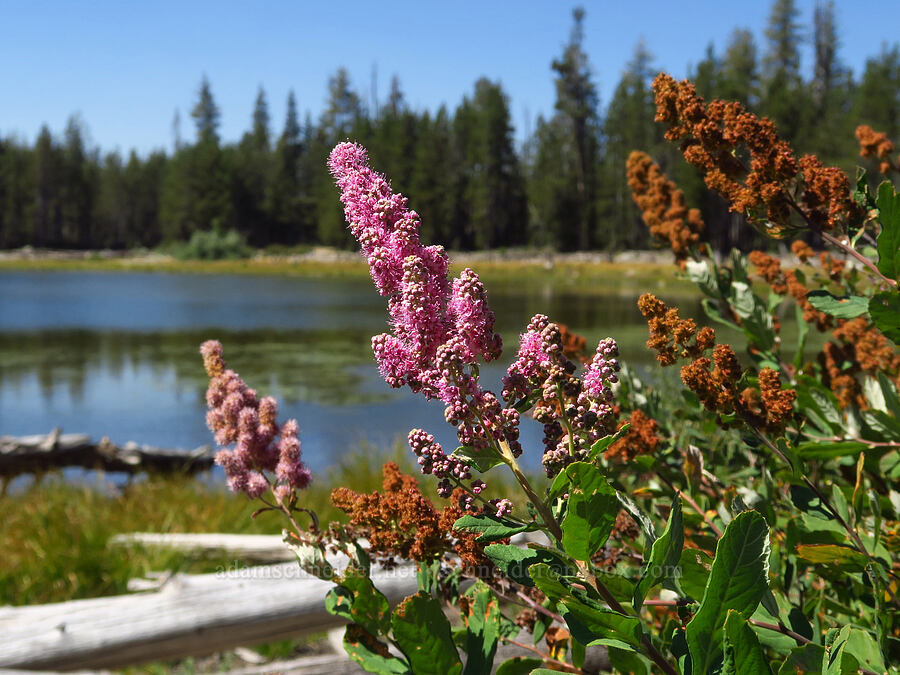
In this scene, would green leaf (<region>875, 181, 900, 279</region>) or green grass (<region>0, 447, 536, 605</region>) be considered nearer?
Answer: green leaf (<region>875, 181, 900, 279</region>)

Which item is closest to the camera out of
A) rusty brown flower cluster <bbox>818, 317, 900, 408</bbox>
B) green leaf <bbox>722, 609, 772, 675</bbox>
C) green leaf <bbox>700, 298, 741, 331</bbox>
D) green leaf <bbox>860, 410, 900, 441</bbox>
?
green leaf <bbox>722, 609, 772, 675</bbox>

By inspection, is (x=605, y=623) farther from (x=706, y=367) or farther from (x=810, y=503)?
(x=810, y=503)

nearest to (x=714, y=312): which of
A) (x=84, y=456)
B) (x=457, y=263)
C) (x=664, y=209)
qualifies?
(x=664, y=209)

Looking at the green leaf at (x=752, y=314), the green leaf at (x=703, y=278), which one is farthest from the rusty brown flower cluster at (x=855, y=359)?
the green leaf at (x=703, y=278)

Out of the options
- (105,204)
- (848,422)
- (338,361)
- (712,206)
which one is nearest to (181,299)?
(338,361)

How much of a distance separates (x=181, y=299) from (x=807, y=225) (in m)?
32.2

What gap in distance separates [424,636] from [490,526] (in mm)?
166

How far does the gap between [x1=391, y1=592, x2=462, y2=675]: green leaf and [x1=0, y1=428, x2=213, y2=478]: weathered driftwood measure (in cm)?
762

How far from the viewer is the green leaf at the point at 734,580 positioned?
0.70 m

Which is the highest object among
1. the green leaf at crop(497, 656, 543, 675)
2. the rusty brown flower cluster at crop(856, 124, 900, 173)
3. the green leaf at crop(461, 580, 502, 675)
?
the rusty brown flower cluster at crop(856, 124, 900, 173)

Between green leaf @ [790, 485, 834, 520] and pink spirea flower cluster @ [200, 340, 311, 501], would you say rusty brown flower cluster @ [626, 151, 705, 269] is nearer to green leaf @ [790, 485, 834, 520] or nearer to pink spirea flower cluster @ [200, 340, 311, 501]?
green leaf @ [790, 485, 834, 520]

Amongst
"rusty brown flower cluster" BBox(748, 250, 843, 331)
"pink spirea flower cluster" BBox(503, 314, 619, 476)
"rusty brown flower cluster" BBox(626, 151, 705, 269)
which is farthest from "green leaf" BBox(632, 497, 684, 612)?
"rusty brown flower cluster" BBox(748, 250, 843, 331)

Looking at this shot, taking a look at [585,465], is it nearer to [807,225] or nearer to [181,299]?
[807,225]

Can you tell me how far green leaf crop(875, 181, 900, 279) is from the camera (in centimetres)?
106
